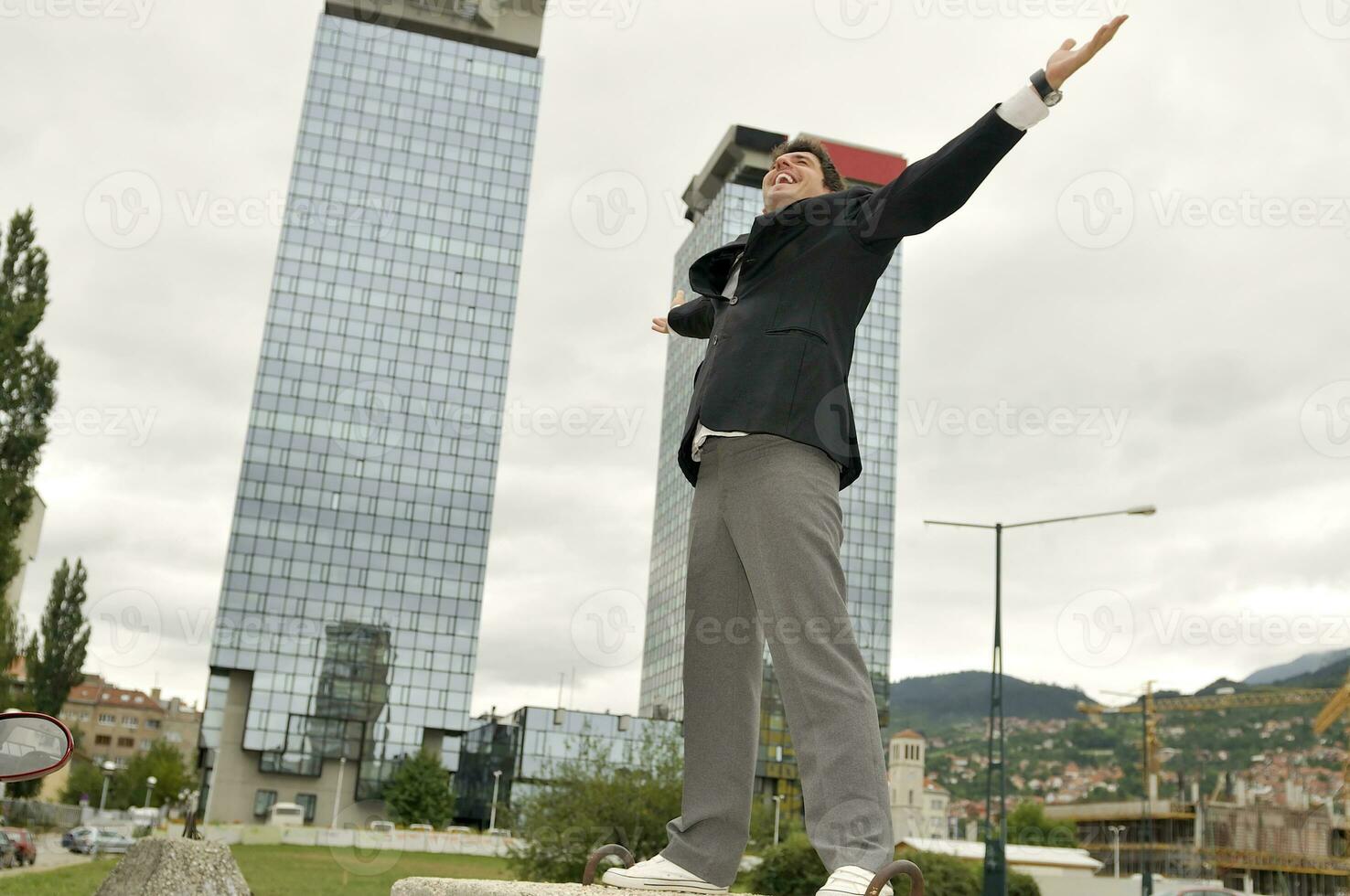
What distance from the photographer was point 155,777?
263 feet

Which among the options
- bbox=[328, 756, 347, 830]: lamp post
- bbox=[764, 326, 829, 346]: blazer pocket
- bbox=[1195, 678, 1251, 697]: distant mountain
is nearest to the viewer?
bbox=[764, 326, 829, 346]: blazer pocket

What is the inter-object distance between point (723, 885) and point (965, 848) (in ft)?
189

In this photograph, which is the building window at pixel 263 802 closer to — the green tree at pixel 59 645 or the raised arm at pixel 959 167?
the green tree at pixel 59 645

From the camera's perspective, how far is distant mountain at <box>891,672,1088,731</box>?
13862 cm

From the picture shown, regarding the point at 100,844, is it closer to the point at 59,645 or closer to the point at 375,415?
the point at 59,645

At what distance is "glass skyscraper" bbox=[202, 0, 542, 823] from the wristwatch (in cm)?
7303

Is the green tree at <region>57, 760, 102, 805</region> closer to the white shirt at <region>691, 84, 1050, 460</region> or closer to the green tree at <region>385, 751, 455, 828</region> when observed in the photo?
the green tree at <region>385, 751, 455, 828</region>

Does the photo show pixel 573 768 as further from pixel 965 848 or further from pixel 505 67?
pixel 505 67

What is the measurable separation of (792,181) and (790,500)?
1034mm

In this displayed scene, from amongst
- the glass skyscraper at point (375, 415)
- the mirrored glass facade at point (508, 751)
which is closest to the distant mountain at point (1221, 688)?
the mirrored glass facade at point (508, 751)

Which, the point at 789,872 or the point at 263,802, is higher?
the point at 789,872

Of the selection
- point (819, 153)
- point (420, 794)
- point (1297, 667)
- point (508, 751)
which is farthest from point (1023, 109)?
point (1297, 667)

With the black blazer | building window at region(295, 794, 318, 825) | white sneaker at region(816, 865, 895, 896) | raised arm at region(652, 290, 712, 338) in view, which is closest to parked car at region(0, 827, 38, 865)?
raised arm at region(652, 290, 712, 338)

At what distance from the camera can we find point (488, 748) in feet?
271
